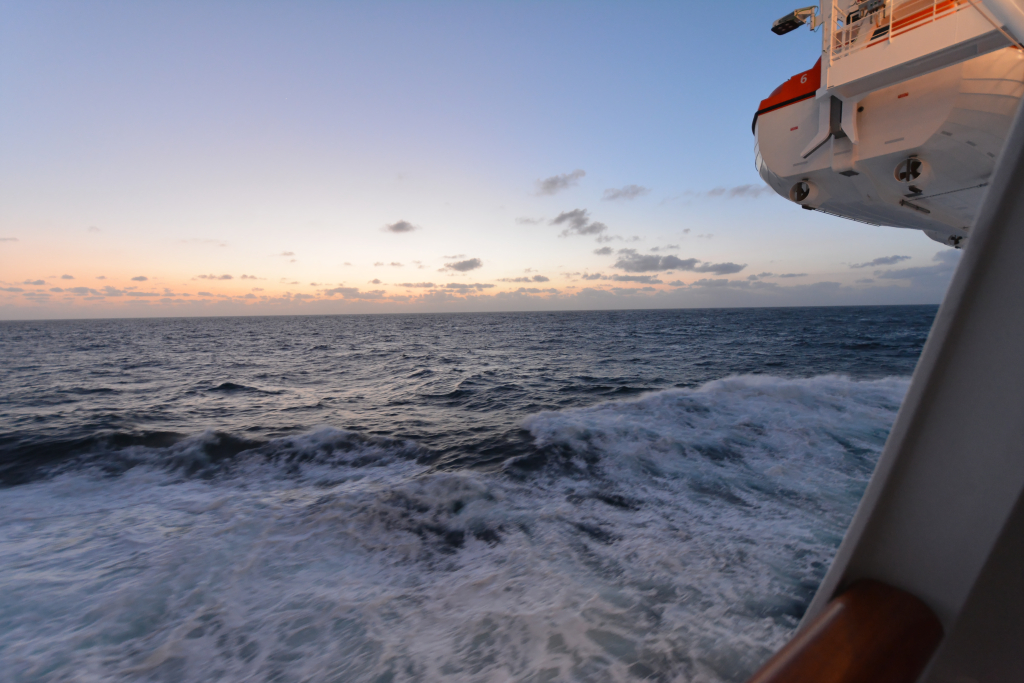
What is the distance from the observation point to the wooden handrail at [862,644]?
73 cm

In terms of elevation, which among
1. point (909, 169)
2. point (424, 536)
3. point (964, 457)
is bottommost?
point (424, 536)

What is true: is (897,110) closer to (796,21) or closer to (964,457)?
(796,21)

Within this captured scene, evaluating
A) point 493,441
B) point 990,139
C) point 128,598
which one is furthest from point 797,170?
point 128,598

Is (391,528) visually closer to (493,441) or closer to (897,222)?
(493,441)

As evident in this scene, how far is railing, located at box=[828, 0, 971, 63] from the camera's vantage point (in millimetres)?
6914

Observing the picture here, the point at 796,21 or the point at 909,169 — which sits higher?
the point at 796,21

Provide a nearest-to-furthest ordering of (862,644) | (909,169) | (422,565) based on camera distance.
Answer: (862,644), (422,565), (909,169)

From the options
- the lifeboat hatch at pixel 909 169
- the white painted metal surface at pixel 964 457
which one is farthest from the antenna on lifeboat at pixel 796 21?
the white painted metal surface at pixel 964 457

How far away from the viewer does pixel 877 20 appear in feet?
25.7

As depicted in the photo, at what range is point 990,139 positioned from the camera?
22.4ft

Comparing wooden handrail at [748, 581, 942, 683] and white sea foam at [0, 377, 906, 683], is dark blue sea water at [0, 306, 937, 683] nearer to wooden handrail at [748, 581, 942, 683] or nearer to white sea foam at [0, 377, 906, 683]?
white sea foam at [0, 377, 906, 683]

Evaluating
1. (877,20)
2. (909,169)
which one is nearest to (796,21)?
(877,20)

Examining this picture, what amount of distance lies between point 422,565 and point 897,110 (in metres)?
10.7

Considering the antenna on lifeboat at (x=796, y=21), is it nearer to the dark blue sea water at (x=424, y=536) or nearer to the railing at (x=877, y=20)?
the railing at (x=877, y=20)
